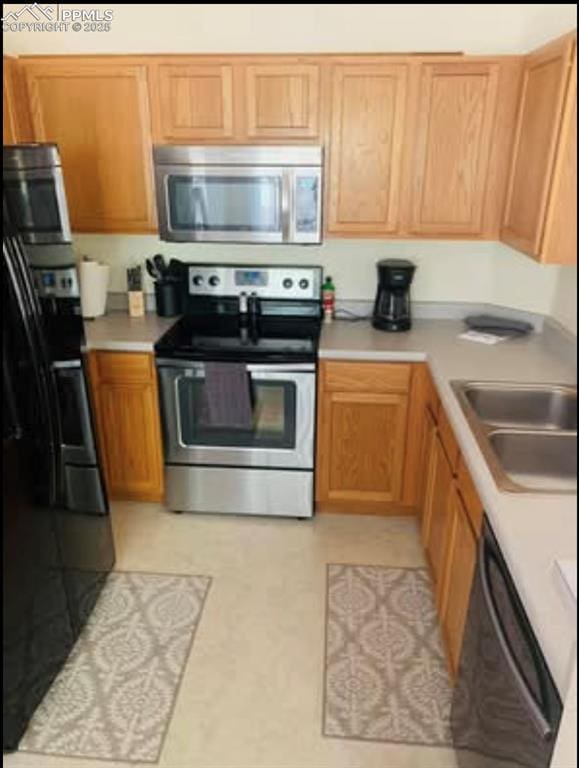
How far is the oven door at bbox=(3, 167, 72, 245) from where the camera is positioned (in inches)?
70.0

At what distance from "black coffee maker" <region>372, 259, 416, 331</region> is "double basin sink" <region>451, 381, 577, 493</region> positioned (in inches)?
31.9

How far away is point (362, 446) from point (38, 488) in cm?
144

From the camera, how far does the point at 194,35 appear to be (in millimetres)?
2631

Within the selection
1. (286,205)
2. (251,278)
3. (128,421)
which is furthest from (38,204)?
(251,278)

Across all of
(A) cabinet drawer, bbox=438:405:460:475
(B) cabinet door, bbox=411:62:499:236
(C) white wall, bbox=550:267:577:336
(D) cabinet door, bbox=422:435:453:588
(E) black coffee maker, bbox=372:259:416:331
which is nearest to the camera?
(C) white wall, bbox=550:267:577:336

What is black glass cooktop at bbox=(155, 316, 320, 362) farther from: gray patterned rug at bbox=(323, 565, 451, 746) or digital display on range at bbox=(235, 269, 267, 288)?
gray patterned rug at bbox=(323, 565, 451, 746)

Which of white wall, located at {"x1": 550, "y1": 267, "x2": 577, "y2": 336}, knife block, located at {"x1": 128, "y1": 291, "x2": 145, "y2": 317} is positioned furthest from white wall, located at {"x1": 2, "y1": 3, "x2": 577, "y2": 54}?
white wall, located at {"x1": 550, "y1": 267, "x2": 577, "y2": 336}

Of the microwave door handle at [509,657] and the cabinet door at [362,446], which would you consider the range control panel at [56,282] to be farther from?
the microwave door handle at [509,657]

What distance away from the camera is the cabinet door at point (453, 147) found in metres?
2.38

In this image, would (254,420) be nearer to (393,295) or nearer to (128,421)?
(128,421)

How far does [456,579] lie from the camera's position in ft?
6.14

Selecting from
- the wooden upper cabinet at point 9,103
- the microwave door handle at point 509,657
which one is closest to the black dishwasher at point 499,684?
the microwave door handle at point 509,657

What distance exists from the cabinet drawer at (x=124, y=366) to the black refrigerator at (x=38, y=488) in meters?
0.55

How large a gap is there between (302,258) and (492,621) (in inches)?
82.3
